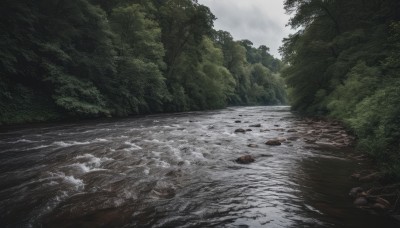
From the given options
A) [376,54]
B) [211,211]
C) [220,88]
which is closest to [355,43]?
[376,54]

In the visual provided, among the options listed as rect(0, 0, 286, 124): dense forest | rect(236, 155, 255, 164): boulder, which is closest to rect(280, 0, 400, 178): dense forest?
rect(236, 155, 255, 164): boulder

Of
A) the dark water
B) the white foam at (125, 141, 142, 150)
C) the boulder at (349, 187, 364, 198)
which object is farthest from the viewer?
the white foam at (125, 141, 142, 150)

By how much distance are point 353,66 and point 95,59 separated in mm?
20681

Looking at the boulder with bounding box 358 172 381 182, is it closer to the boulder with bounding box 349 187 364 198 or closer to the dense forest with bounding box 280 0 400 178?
the dense forest with bounding box 280 0 400 178

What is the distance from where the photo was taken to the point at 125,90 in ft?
86.8

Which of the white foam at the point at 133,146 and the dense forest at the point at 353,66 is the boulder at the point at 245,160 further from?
the white foam at the point at 133,146

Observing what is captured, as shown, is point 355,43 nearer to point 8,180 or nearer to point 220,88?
point 8,180

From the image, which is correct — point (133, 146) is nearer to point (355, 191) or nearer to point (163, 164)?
point (163, 164)

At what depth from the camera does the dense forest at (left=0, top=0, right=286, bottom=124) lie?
18.4m

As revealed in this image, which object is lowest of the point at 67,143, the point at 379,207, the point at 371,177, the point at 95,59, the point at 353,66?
the point at 379,207

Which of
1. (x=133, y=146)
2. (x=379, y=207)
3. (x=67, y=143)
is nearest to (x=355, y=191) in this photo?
(x=379, y=207)

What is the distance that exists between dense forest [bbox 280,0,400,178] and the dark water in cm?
142

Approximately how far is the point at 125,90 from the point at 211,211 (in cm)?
2297

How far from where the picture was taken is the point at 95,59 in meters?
24.1
